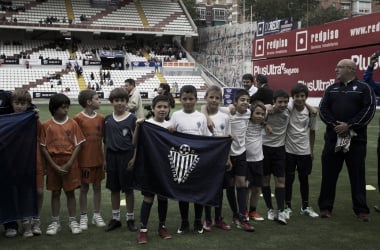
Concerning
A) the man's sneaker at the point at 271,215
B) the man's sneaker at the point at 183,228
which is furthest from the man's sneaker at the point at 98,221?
the man's sneaker at the point at 271,215

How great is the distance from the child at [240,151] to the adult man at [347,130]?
1.08 metres

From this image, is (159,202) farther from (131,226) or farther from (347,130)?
(347,130)

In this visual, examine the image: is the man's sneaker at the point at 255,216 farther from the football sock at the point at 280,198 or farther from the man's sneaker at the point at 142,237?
the man's sneaker at the point at 142,237

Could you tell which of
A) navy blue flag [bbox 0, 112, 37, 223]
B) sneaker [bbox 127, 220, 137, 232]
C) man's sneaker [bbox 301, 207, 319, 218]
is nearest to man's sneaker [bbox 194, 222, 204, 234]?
sneaker [bbox 127, 220, 137, 232]

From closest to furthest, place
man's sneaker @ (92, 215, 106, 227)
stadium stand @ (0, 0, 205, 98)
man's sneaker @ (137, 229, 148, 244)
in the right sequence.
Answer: man's sneaker @ (137, 229, 148, 244) < man's sneaker @ (92, 215, 106, 227) < stadium stand @ (0, 0, 205, 98)

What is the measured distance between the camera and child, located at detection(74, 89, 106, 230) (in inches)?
188

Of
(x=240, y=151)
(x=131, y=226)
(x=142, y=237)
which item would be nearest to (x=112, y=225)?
(x=131, y=226)

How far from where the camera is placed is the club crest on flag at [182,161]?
4461mm

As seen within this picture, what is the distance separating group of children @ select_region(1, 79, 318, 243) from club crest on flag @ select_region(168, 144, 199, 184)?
0.22m

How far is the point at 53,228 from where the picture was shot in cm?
458

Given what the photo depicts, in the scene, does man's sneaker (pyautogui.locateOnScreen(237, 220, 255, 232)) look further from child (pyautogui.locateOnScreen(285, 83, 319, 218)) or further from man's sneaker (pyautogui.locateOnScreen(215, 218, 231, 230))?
child (pyautogui.locateOnScreen(285, 83, 319, 218))

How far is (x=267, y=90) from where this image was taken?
709cm

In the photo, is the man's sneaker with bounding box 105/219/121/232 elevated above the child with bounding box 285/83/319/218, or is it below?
below

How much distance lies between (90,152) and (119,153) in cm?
32
